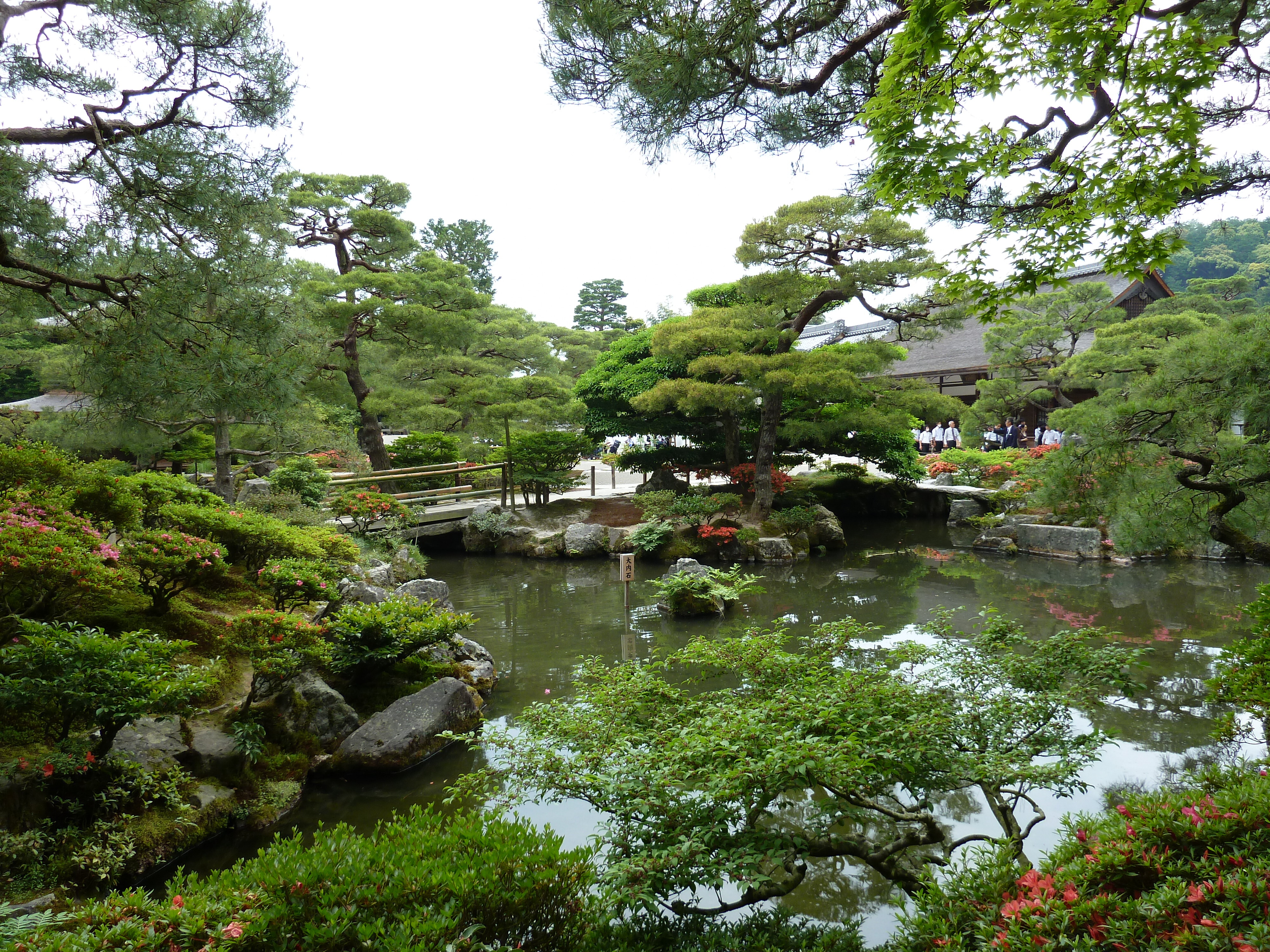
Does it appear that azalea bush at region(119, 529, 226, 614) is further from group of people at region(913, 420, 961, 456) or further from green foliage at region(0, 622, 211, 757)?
group of people at region(913, 420, 961, 456)

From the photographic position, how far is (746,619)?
27.3 ft

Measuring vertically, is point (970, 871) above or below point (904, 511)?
above

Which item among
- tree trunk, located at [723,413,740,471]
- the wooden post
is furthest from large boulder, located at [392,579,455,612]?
tree trunk, located at [723,413,740,471]

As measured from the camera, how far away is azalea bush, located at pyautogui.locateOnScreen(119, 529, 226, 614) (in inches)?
180

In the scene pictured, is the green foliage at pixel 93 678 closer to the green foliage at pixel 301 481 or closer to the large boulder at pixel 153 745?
the large boulder at pixel 153 745

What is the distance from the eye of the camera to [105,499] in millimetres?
4816

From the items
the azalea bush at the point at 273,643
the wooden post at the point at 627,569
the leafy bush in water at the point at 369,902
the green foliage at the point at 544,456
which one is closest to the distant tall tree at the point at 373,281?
the green foliage at the point at 544,456

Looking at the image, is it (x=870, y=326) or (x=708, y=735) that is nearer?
(x=708, y=735)

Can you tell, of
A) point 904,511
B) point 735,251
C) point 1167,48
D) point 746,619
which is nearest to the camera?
point 1167,48

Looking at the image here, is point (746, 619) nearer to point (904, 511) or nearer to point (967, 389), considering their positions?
point (904, 511)

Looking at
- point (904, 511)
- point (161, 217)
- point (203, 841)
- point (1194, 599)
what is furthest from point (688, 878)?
point (904, 511)

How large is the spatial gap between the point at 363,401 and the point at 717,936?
1402cm

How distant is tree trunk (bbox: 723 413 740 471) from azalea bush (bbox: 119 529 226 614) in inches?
420

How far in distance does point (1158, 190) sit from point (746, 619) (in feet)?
20.8
